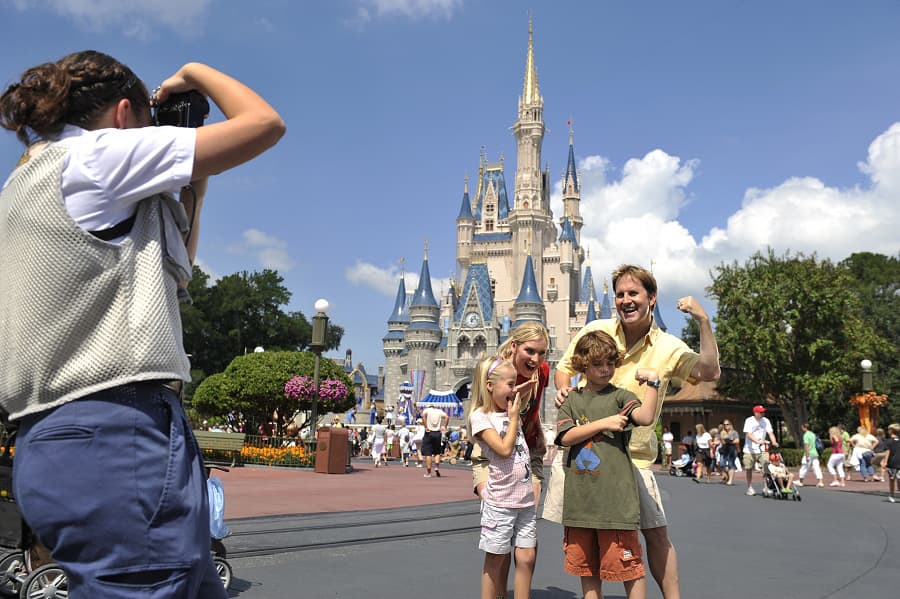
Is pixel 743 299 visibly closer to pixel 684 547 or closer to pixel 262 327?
pixel 684 547

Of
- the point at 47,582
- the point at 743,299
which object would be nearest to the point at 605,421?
the point at 47,582

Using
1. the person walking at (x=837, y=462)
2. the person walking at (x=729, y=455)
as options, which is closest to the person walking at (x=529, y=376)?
the person walking at (x=729, y=455)

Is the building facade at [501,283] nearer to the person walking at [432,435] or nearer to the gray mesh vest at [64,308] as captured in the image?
the person walking at [432,435]

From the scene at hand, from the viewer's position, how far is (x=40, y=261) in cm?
154

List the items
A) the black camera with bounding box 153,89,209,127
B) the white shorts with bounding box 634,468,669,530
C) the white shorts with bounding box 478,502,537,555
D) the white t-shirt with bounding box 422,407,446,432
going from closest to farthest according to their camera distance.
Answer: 1. the black camera with bounding box 153,89,209,127
2. the white shorts with bounding box 634,468,669,530
3. the white shorts with bounding box 478,502,537,555
4. the white t-shirt with bounding box 422,407,446,432

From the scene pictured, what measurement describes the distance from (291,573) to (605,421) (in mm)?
2913

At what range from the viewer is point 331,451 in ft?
53.3

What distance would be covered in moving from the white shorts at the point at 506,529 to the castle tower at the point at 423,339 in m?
61.8

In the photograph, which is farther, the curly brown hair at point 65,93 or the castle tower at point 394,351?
the castle tower at point 394,351

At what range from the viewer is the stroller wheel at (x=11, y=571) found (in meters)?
4.42

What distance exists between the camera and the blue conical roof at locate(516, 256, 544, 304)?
6662 cm

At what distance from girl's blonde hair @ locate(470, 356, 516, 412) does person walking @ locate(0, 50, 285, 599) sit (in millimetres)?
2772

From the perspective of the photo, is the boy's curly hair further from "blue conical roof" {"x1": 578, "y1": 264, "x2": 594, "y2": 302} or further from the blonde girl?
"blue conical roof" {"x1": 578, "y1": 264, "x2": 594, "y2": 302}

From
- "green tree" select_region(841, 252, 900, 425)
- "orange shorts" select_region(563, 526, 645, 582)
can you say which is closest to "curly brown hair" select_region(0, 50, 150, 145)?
"orange shorts" select_region(563, 526, 645, 582)
